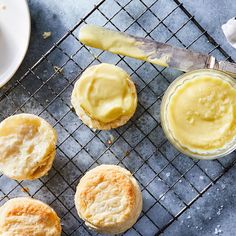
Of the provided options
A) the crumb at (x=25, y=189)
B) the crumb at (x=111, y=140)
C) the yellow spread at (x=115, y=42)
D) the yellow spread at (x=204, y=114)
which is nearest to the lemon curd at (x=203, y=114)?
the yellow spread at (x=204, y=114)

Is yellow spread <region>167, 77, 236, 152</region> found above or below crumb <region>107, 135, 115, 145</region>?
above

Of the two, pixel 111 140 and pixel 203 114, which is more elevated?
pixel 203 114

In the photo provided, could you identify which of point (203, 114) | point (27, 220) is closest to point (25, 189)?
point (27, 220)

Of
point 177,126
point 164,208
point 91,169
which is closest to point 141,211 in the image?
point 164,208

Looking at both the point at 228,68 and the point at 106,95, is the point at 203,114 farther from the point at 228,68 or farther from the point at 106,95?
the point at 106,95

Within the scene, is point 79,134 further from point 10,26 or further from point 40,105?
point 10,26

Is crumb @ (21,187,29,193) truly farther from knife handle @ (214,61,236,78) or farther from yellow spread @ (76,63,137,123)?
knife handle @ (214,61,236,78)

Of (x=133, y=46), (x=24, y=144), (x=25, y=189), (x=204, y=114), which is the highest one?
(x=133, y=46)

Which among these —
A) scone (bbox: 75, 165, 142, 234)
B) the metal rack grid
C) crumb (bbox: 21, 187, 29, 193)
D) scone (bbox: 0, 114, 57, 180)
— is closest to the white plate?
the metal rack grid
